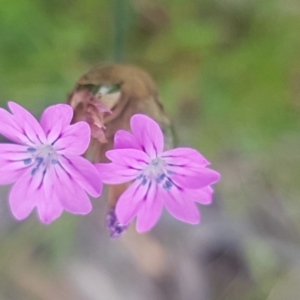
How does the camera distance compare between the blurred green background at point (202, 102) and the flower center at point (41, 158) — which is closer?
the flower center at point (41, 158)

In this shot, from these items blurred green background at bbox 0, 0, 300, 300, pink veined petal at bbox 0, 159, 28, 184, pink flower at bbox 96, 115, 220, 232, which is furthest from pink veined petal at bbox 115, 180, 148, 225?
blurred green background at bbox 0, 0, 300, 300

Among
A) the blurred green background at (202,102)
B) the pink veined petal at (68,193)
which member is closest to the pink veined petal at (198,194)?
the pink veined petal at (68,193)

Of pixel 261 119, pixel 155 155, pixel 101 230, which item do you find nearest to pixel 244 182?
pixel 261 119

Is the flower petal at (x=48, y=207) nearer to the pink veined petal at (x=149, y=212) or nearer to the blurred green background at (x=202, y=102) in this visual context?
the pink veined petal at (x=149, y=212)

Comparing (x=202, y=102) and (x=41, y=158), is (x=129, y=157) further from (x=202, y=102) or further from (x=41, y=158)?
(x=202, y=102)

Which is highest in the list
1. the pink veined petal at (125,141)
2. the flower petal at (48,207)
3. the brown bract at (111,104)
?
the brown bract at (111,104)

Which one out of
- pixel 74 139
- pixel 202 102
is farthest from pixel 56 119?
pixel 202 102
